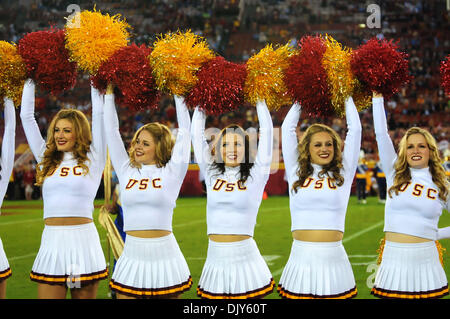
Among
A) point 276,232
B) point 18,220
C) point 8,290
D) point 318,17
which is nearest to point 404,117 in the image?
point 318,17

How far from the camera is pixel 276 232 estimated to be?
814cm

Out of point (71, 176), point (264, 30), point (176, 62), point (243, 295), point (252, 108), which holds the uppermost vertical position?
point (264, 30)

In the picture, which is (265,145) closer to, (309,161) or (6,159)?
(309,161)

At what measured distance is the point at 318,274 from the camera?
2.89 metres

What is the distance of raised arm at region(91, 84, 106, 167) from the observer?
332 cm

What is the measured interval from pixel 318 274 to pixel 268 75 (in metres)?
1.01

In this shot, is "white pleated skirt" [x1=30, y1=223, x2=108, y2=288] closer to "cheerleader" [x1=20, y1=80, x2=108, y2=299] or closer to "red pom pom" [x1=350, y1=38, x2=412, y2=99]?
"cheerleader" [x1=20, y1=80, x2=108, y2=299]

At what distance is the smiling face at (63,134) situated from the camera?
3.30 meters

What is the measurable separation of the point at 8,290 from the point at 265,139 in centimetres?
274

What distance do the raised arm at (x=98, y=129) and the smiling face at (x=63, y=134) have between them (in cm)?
12

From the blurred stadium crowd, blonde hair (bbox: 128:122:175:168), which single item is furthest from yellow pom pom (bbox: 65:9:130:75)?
the blurred stadium crowd

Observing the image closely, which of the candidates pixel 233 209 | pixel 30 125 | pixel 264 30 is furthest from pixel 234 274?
pixel 264 30
